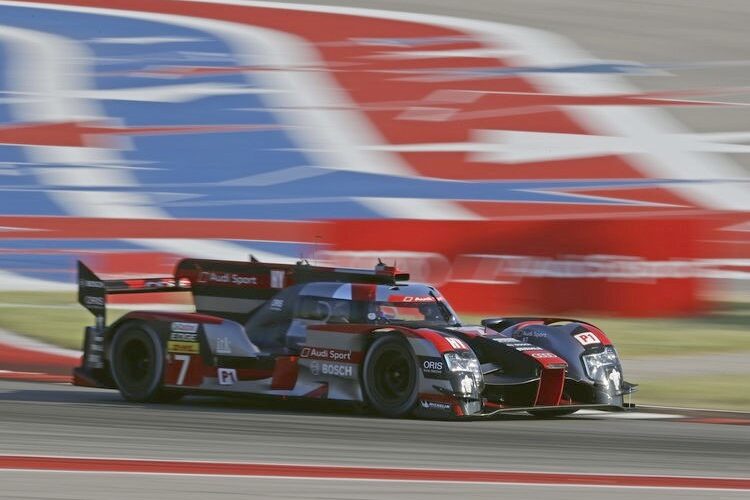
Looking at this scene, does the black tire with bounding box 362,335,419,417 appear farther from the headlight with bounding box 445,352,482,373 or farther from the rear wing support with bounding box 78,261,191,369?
the rear wing support with bounding box 78,261,191,369

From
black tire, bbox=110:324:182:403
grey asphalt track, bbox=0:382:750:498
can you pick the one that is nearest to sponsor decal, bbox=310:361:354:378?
grey asphalt track, bbox=0:382:750:498

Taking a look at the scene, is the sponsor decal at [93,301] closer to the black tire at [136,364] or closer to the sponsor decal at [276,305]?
the black tire at [136,364]

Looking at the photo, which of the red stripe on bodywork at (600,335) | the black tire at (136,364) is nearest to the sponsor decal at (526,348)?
the red stripe on bodywork at (600,335)

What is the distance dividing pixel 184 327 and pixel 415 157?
1527 cm

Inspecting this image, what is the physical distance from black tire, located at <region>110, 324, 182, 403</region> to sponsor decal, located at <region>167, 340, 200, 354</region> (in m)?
0.14

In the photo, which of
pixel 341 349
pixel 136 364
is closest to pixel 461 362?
pixel 341 349

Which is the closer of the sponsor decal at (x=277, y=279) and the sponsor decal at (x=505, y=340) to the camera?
the sponsor decal at (x=505, y=340)

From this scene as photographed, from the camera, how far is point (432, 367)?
8805mm

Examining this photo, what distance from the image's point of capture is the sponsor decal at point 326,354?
9297mm

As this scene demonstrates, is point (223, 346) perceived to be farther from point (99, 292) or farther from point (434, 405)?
point (434, 405)

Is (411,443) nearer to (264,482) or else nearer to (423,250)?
(264,482)

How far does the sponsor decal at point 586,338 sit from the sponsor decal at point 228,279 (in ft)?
8.82

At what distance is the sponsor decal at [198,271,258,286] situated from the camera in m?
10.7

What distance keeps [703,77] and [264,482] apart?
25427 mm
